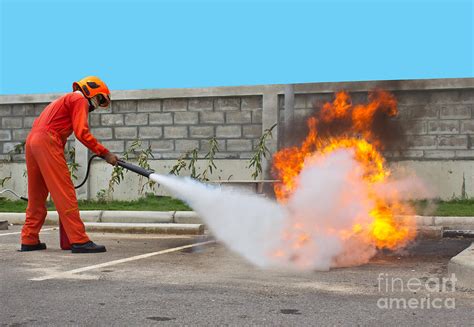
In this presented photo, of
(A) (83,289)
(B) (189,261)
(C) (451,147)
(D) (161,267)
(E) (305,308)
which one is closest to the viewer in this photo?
(E) (305,308)

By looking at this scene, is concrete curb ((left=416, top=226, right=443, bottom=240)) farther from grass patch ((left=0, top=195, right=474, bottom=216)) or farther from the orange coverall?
the orange coverall

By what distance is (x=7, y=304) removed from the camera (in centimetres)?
447

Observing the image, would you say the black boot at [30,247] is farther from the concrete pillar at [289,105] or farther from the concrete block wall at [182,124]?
the concrete pillar at [289,105]

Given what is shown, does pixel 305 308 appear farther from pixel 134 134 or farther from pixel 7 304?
pixel 134 134

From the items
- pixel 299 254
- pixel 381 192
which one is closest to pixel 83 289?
pixel 299 254

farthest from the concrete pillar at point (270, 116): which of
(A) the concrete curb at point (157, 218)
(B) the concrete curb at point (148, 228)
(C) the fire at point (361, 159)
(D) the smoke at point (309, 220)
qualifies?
(D) the smoke at point (309, 220)

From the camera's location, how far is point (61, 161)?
292 inches

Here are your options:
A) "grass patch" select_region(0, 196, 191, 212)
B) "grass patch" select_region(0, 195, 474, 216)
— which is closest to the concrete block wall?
"grass patch" select_region(0, 196, 191, 212)

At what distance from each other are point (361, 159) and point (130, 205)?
23.3 feet

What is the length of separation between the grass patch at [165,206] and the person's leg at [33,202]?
4535 mm

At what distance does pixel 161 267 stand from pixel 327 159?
1978mm

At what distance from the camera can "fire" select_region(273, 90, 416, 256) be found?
6.72 metres

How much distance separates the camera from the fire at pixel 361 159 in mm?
6723

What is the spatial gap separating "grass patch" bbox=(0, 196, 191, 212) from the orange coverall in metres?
4.65
